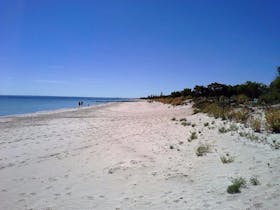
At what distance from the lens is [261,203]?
4598 mm

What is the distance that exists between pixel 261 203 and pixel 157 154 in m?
4.94

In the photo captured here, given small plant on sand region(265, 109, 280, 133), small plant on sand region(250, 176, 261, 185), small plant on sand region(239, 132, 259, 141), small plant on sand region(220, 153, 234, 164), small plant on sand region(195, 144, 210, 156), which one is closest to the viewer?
small plant on sand region(250, 176, 261, 185)

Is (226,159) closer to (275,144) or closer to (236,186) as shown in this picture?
(275,144)

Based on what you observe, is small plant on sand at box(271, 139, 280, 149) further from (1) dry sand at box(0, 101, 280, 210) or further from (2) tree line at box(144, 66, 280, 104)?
(2) tree line at box(144, 66, 280, 104)

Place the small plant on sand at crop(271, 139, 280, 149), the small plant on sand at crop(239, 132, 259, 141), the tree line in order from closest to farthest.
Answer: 1. the small plant on sand at crop(271, 139, 280, 149)
2. the small plant on sand at crop(239, 132, 259, 141)
3. the tree line

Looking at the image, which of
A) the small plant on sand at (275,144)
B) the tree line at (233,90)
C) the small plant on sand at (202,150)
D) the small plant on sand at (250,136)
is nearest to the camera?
the small plant on sand at (275,144)

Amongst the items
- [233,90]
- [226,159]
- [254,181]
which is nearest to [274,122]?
[226,159]

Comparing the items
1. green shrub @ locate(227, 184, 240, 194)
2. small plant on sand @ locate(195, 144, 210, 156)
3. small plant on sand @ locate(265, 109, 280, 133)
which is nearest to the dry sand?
green shrub @ locate(227, 184, 240, 194)

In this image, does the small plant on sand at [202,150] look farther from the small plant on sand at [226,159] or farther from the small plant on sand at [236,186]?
the small plant on sand at [236,186]

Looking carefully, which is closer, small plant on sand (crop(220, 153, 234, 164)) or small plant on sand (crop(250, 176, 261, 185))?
small plant on sand (crop(250, 176, 261, 185))

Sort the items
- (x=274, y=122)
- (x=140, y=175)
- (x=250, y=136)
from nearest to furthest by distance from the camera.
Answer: (x=140, y=175)
(x=250, y=136)
(x=274, y=122)

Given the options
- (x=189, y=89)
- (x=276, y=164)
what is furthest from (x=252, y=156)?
(x=189, y=89)

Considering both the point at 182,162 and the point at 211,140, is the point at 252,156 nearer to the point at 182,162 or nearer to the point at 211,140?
the point at 182,162

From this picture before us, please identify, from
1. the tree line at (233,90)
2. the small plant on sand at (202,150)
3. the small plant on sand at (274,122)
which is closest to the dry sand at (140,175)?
the small plant on sand at (202,150)
